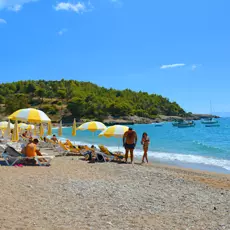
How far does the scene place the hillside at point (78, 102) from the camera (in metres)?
107

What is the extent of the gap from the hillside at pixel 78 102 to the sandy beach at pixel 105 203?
91.2 metres

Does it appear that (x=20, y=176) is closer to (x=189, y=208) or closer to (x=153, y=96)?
(x=189, y=208)

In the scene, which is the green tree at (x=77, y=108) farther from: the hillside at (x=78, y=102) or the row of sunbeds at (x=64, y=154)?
the row of sunbeds at (x=64, y=154)

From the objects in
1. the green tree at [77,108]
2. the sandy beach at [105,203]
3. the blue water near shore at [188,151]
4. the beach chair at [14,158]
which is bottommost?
the blue water near shore at [188,151]

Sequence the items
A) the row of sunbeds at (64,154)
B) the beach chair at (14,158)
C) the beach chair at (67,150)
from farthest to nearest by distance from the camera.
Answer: the beach chair at (67,150), the row of sunbeds at (64,154), the beach chair at (14,158)

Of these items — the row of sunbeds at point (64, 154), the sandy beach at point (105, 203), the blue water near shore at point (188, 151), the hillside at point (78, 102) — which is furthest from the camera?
the hillside at point (78, 102)

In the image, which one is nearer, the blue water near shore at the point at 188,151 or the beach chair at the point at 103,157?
the beach chair at the point at 103,157

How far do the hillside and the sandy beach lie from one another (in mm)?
91187

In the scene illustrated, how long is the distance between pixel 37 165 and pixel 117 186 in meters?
4.14

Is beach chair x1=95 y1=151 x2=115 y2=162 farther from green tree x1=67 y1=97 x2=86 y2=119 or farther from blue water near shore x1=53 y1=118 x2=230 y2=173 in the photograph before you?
green tree x1=67 y1=97 x2=86 y2=119

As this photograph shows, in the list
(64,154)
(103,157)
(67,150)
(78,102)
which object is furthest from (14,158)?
(78,102)

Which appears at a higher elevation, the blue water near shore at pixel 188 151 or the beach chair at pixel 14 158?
the beach chair at pixel 14 158

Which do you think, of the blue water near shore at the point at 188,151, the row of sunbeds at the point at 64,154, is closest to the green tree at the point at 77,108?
the blue water near shore at the point at 188,151

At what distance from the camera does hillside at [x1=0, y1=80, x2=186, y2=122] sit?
10731 cm
